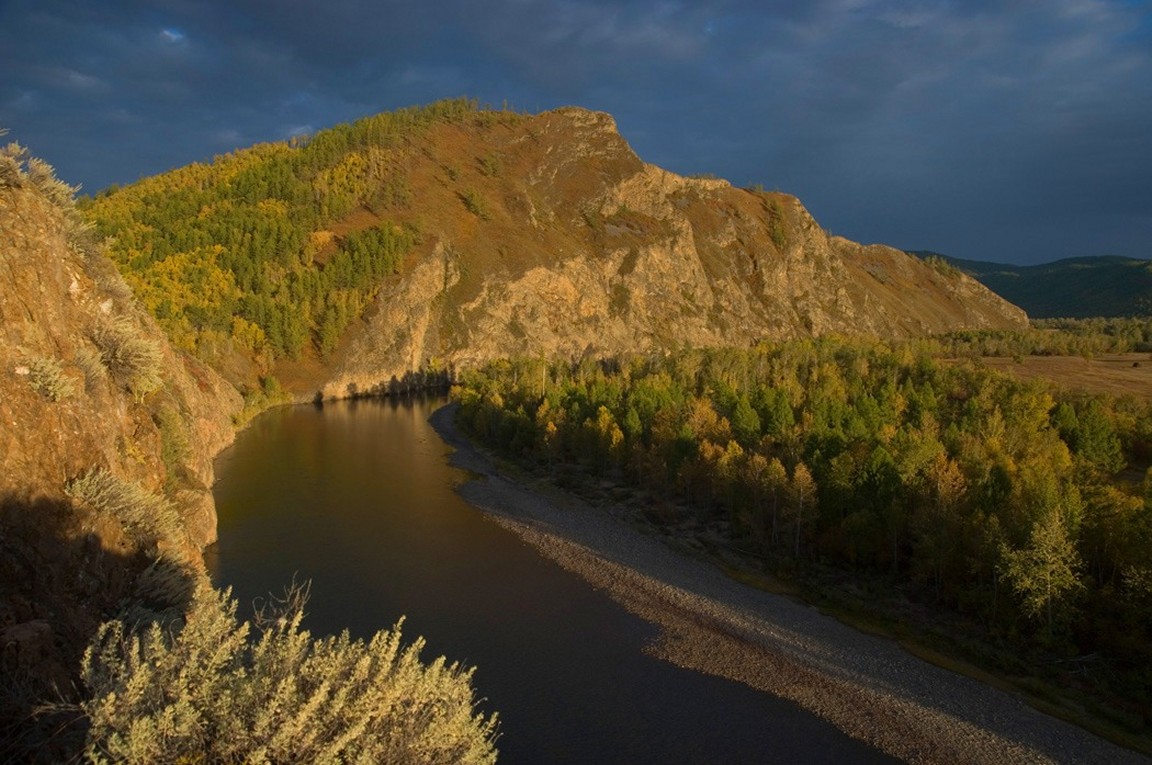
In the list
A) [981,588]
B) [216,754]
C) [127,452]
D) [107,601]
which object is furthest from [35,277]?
[981,588]

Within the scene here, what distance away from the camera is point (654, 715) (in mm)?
25438

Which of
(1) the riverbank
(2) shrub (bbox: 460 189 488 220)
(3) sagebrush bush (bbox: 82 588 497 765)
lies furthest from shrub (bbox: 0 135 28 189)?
(2) shrub (bbox: 460 189 488 220)

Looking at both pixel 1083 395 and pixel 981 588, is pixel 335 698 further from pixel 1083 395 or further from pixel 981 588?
pixel 1083 395

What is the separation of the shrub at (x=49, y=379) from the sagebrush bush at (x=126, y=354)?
4179 millimetres

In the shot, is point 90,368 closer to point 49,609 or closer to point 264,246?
point 49,609

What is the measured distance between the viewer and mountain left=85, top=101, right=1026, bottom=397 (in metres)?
118

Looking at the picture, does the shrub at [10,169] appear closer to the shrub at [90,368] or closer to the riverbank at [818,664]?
the shrub at [90,368]

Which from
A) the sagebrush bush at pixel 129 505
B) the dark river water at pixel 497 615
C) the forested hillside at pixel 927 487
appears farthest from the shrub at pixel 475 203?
the sagebrush bush at pixel 129 505

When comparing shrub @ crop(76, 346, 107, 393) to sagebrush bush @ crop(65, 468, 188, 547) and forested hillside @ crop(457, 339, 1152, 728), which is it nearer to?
sagebrush bush @ crop(65, 468, 188, 547)

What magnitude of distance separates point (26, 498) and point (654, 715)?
2089 centimetres

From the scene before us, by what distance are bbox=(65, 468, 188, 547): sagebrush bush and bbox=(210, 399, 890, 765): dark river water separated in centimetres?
681

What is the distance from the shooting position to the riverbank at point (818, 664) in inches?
962

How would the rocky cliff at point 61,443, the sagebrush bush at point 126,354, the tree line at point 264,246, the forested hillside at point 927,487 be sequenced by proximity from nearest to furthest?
the rocky cliff at point 61,443 → the sagebrush bush at point 126,354 → the forested hillside at point 927,487 → the tree line at point 264,246

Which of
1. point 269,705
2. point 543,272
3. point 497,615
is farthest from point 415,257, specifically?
point 269,705
